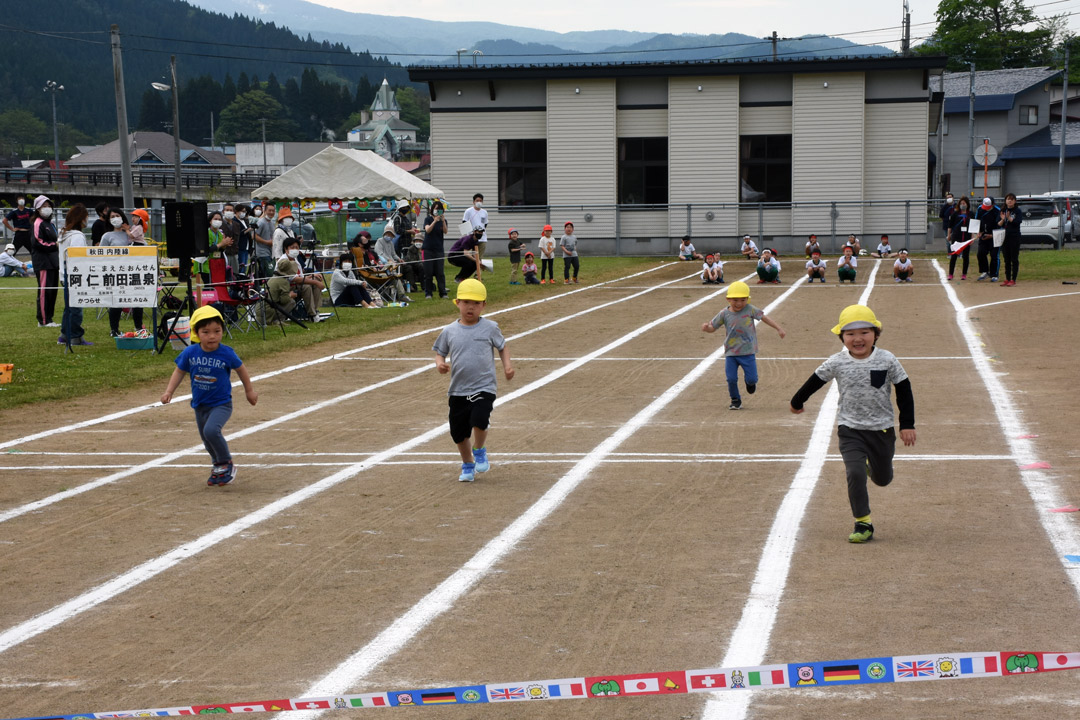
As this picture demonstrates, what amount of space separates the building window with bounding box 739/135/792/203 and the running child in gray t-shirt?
34555mm

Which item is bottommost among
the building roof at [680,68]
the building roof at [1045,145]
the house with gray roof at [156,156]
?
the building roof at [1045,145]

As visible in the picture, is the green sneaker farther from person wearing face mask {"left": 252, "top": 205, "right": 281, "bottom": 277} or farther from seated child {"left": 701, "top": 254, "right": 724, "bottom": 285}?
seated child {"left": 701, "top": 254, "right": 724, "bottom": 285}

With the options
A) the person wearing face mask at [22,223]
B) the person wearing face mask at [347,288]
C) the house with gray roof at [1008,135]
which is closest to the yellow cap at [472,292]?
the person wearing face mask at [22,223]

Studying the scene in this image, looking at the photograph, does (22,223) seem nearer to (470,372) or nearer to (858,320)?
(470,372)

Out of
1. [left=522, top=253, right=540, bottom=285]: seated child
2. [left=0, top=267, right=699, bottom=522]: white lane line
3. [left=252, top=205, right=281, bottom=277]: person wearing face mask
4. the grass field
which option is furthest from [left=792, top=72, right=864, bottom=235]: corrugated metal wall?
[left=0, top=267, right=699, bottom=522]: white lane line

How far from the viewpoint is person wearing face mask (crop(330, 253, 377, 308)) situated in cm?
2472

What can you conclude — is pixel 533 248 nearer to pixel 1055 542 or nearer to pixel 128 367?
pixel 128 367

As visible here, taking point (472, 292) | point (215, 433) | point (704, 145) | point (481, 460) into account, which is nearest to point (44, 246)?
point (215, 433)

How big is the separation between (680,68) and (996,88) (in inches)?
1986

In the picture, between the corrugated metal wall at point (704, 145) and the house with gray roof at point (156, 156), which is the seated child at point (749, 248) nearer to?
the corrugated metal wall at point (704, 145)

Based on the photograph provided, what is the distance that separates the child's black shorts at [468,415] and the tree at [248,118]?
7461 inches

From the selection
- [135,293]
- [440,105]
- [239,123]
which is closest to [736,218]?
[440,105]

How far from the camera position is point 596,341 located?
1934 cm

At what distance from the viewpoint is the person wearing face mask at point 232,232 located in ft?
72.2
